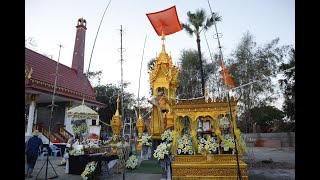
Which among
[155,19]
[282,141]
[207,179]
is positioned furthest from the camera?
[282,141]

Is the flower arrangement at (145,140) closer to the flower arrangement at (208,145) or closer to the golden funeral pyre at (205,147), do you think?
the golden funeral pyre at (205,147)

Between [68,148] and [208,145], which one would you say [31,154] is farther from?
[208,145]

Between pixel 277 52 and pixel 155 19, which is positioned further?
pixel 277 52

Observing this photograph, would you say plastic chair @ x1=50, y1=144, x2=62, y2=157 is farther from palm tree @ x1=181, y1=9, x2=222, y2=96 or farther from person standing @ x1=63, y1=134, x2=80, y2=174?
palm tree @ x1=181, y1=9, x2=222, y2=96

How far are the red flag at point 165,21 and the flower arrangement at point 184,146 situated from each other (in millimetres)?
Answer: 6700

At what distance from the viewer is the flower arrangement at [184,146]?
7.15 metres

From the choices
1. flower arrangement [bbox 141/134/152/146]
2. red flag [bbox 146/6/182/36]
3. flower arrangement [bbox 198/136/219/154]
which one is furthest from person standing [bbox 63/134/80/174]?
red flag [bbox 146/6/182/36]

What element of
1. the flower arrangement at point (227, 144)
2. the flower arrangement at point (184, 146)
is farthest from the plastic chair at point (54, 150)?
the flower arrangement at point (227, 144)

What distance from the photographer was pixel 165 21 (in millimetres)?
11906
